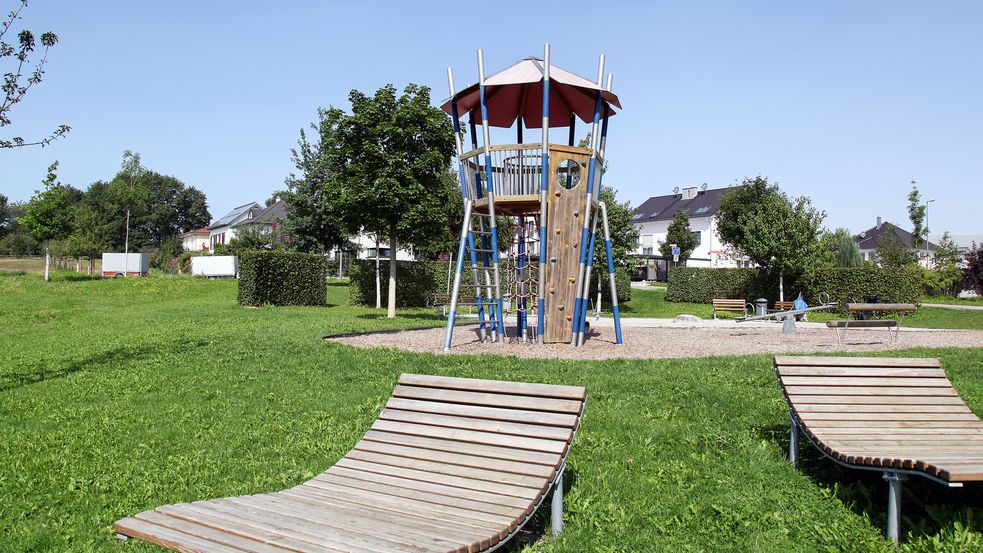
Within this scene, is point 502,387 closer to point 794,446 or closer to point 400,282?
point 794,446

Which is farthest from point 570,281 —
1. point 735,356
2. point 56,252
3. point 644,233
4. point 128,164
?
point 128,164

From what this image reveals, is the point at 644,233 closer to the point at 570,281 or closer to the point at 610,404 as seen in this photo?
the point at 570,281

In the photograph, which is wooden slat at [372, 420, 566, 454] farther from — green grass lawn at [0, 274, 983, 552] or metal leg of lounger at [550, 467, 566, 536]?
green grass lawn at [0, 274, 983, 552]

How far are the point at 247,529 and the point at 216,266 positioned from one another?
4666cm

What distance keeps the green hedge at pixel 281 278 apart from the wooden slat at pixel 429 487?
21.7 meters

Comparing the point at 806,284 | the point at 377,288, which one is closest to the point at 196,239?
the point at 377,288

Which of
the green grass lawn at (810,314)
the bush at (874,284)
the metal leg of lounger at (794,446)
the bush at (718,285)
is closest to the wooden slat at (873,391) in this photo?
the metal leg of lounger at (794,446)

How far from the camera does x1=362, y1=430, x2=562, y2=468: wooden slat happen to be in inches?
164

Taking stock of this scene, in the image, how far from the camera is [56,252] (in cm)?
4772

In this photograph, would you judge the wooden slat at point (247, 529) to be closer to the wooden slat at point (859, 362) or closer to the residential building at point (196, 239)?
the wooden slat at point (859, 362)

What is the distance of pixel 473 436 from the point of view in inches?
177

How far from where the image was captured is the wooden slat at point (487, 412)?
424 cm

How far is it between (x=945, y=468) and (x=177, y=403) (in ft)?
24.2

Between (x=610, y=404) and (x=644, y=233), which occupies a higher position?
(x=644, y=233)
